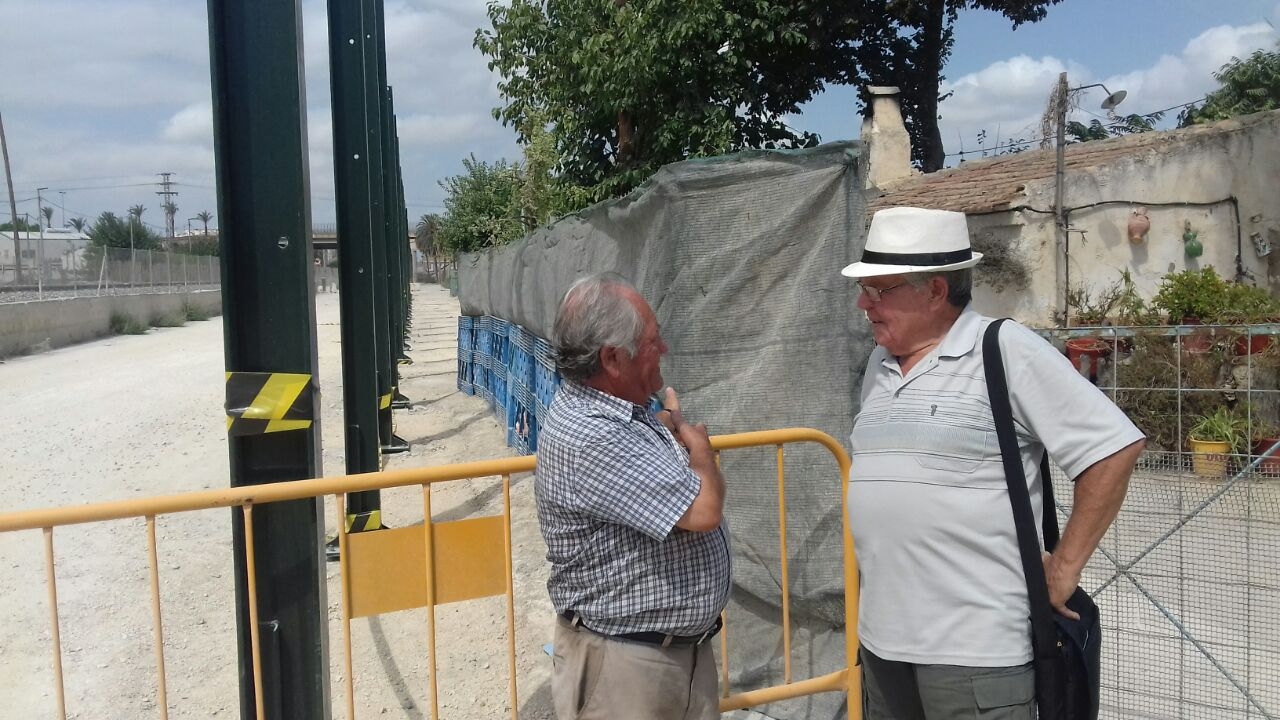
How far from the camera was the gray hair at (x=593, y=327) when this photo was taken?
6.36 feet

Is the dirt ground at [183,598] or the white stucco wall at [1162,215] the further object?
the white stucco wall at [1162,215]

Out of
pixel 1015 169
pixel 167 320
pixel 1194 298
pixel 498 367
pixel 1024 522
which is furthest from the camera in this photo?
pixel 167 320

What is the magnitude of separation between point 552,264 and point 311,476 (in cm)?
382

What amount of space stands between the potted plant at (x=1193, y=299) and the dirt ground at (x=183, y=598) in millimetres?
7127

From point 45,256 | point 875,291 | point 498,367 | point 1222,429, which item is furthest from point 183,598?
point 45,256

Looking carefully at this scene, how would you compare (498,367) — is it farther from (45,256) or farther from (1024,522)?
(45,256)

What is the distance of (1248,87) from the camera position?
1019 inches

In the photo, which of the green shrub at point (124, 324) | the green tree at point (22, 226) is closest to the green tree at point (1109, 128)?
the green shrub at point (124, 324)

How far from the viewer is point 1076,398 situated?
6.44 feet

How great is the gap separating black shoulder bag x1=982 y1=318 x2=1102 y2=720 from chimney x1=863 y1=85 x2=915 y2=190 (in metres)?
13.8

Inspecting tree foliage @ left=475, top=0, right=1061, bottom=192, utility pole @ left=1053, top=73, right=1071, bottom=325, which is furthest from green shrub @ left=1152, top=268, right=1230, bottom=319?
tree foliage @ left=475, top=0, right=1061, bottom=192

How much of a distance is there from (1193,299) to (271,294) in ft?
31.1

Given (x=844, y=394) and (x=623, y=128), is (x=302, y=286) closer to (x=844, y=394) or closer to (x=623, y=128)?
(x=844, y=394)

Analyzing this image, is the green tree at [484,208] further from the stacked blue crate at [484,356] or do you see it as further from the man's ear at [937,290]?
the man's ear at [937,290]
